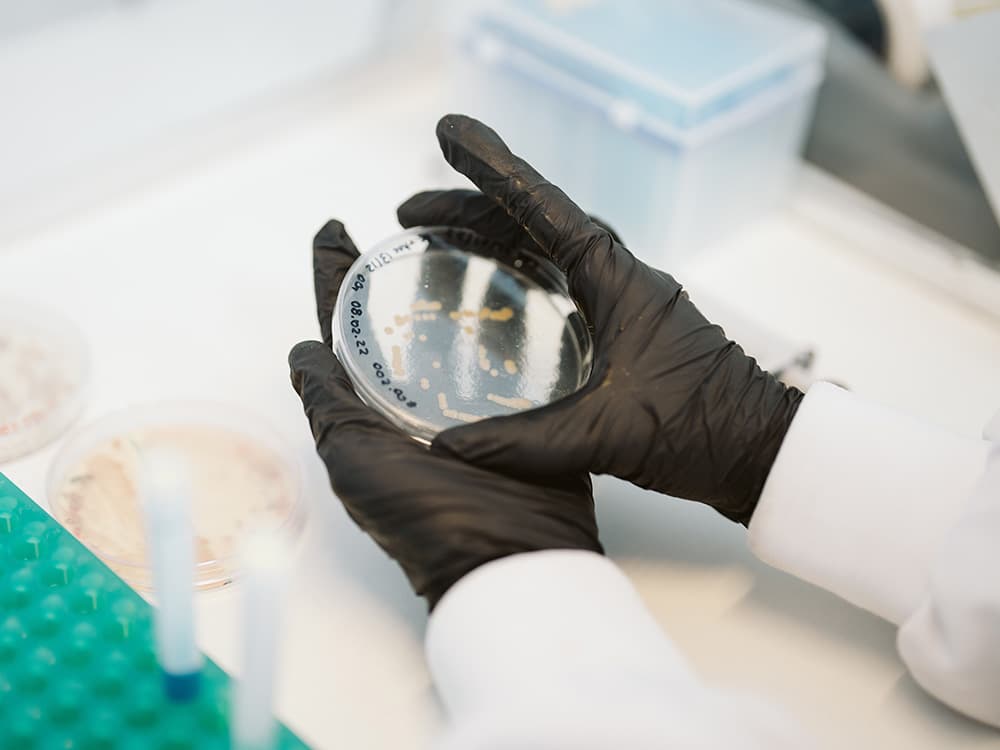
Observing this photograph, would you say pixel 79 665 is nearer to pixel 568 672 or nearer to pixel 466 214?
pixel 568 672

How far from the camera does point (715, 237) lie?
4.42 feet

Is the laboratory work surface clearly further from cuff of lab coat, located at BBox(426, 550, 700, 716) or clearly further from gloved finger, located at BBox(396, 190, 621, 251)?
gloved finger, located at BBox(396, 190, 621, 251)

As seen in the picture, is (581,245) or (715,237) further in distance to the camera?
(715,237)

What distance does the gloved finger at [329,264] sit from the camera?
35.7 inches

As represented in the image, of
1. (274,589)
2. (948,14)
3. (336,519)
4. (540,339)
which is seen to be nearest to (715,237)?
(948,14)

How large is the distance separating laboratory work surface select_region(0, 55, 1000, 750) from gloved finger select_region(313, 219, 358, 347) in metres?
0.14

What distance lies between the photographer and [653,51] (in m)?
1.29

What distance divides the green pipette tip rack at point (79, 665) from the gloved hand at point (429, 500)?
15 cm

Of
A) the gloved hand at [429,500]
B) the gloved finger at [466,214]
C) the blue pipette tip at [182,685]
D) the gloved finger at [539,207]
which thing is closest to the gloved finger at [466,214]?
the gloved finger at [466,214]

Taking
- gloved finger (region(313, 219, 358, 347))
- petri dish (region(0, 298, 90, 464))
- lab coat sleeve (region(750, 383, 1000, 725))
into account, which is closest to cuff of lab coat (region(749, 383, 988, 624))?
lab coat sleeve (region(750, 383, 1000, 725))

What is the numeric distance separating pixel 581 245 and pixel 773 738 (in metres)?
0.39

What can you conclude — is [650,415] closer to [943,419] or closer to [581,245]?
[581,245]

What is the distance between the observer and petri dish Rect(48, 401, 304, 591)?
86 centimetres

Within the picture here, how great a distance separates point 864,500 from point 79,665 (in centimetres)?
58
